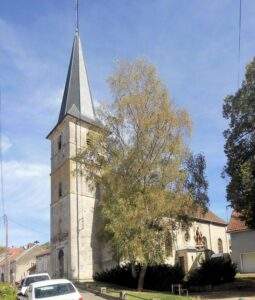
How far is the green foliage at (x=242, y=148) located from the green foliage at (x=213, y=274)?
251 inches

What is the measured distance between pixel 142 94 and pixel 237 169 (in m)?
9.52

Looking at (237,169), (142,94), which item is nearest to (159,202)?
(237,169)

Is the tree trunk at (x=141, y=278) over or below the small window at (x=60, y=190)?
below

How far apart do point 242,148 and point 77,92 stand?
3047cm

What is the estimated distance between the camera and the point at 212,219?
68375mm

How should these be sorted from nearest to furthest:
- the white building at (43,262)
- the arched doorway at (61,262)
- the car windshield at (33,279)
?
the car windshield at (33,279)
the arched doorway at (61,262)
the white building at (43,262)

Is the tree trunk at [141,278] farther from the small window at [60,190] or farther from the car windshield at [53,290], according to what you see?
the small window at [60,190]

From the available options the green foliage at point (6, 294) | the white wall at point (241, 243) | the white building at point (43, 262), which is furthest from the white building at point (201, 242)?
the green foliage at point (6, 294)

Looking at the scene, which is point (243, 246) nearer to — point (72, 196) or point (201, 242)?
point (201, 242)

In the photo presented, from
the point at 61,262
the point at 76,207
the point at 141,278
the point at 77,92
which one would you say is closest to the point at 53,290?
the point at 141,278

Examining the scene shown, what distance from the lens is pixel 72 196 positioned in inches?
2106

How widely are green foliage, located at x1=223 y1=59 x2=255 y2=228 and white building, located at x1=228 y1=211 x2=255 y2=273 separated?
17760 millimetres

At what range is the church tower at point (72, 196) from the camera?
5175cm

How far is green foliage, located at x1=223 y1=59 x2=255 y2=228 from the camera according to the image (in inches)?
1262
